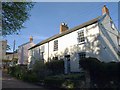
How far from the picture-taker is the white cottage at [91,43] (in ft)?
72.5

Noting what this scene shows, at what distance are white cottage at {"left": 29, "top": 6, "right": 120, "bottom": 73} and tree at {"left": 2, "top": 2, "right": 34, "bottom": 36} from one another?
9388mm

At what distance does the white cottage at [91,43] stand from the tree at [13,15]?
9.39m

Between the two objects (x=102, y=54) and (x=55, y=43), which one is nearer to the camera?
(x=102, y=54)

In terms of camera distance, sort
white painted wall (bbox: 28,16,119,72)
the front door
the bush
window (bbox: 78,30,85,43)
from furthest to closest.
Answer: the front door → window (bbox: 78,30,85,43) → white painted wall (bbox: 28,16,119,72) → the bush

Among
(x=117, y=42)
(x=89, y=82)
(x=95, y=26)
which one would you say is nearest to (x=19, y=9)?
(x=89, y=82)

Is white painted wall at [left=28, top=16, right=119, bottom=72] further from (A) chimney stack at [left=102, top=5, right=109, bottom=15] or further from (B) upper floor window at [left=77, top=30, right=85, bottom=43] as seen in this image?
(A) chimney stack at [left=102, top=5, right=109, bottom=15]

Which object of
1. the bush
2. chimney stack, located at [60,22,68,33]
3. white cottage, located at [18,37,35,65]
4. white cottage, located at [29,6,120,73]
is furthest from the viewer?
white cottage, located at [18,37,35,65]

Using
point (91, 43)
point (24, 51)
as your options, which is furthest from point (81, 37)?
point (24, 51)

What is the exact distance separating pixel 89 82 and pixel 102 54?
345 inches

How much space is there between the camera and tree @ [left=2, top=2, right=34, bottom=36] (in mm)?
14875

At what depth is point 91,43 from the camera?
2262 cm

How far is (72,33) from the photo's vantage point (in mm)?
26422

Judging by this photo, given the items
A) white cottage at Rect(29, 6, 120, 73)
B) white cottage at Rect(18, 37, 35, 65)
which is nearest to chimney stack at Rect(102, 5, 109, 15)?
white cottage at Rect(29, 6, 120, 73)

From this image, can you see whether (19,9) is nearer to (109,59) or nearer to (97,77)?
(97,77)
